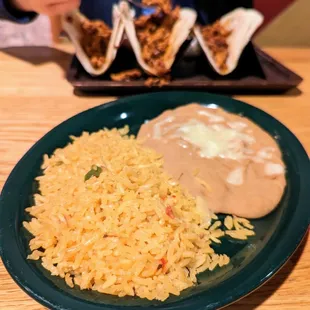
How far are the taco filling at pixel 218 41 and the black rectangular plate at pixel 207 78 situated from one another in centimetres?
6

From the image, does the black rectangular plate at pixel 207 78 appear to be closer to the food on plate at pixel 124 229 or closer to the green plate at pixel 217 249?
the green plate at pixel 217 249

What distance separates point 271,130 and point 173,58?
0.58m

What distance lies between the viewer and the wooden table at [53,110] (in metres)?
1.06

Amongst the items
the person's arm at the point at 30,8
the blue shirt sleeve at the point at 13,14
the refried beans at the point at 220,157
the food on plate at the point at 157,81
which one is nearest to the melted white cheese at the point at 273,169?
the refried beans at the point at 220,157

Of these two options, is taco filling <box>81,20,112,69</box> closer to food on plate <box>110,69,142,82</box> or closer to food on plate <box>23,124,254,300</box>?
food on plate <box>110,69,142,82</box>

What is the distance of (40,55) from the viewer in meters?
2.18

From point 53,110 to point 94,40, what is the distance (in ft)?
1.31

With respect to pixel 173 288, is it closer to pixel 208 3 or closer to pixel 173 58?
pixel 173 58

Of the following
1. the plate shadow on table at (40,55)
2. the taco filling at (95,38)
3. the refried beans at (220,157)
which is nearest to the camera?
the refried beans at (220,157)

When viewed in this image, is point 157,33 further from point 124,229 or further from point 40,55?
point 124,229

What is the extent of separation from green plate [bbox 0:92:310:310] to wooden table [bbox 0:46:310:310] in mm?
100

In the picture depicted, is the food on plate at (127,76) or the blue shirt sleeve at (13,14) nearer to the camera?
the food on plate at (127,76)

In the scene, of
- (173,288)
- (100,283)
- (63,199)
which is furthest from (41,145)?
(173,288)

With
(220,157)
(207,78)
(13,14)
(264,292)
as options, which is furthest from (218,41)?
(264,292)
